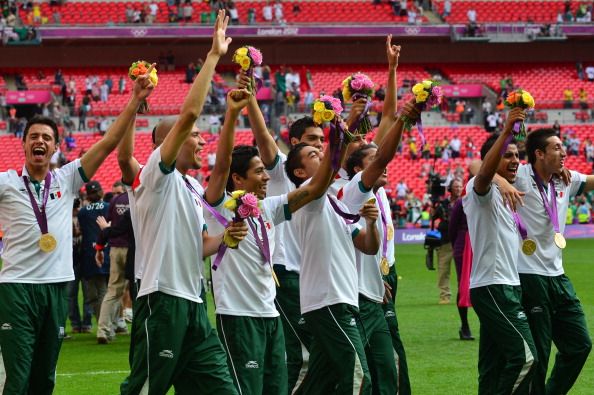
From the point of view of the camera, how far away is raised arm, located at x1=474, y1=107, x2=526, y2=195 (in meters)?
7.27

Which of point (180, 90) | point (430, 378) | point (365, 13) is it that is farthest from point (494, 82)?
point (430, 378)

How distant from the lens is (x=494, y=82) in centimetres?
5006

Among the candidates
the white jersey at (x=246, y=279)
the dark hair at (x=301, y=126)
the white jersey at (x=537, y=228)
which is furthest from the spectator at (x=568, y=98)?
the white jersey at (x=246, y=279)

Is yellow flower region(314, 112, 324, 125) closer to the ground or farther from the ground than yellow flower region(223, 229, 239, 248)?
farther from the ground

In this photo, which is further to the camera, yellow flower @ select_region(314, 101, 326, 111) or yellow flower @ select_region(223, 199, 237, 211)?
yellow flower @ select_region(314, 101, 326, 111)

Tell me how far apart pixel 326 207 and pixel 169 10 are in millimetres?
42624

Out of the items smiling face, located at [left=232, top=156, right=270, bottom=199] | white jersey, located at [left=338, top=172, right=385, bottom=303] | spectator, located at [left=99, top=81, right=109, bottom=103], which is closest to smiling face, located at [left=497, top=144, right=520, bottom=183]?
white jersey, located at [left=338, top=172, right=385, bottom=303]

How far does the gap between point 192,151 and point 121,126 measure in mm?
535

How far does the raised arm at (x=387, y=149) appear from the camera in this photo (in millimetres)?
6938

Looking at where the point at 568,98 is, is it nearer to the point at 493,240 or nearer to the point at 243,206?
the point at 493,240

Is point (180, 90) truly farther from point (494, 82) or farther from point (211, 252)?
point (211, 252)

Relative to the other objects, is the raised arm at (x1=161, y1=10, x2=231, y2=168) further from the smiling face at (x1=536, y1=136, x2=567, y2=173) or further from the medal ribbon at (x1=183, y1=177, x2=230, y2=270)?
the smiling face at (x1=536, y1=136, x2=567, y2=173)

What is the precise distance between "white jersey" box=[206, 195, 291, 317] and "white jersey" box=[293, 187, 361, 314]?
51cm

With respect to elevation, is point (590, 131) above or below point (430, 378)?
below
